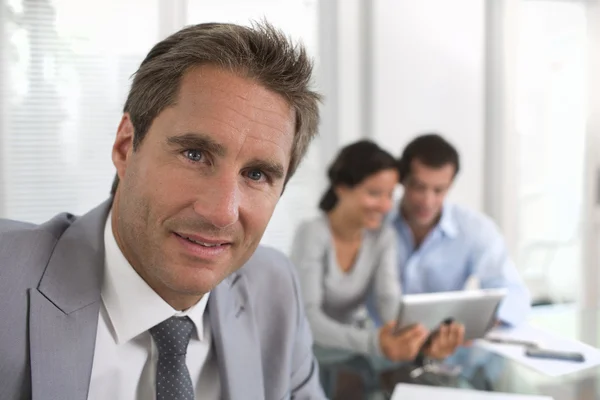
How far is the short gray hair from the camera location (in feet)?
2.89

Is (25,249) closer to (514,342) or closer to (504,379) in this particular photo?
(504,379)

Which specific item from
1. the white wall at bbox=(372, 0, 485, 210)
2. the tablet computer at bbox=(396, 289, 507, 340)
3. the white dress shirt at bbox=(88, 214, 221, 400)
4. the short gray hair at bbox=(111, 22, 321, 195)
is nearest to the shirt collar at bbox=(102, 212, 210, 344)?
the white dress shirt at bbox=(88, 214, 221, 400)

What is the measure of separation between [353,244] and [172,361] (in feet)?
3.81

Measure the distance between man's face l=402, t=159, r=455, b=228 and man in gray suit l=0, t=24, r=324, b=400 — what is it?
1.14 m

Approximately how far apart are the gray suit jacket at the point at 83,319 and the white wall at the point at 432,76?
2.10m

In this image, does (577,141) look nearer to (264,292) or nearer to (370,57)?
(370,57)

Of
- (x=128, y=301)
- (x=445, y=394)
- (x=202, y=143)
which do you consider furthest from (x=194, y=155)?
(x=445, y=394)

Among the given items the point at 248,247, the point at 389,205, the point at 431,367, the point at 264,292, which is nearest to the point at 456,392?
the point at 431,367

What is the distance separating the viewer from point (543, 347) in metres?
1.62

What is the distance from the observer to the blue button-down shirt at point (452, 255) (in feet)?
7.21

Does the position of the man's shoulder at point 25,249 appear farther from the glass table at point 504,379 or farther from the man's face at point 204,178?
the glass table at point 504,379

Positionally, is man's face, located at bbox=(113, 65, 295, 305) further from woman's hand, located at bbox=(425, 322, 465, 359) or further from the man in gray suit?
woman's hand, located at bbox=(425, 322, 465, 359)

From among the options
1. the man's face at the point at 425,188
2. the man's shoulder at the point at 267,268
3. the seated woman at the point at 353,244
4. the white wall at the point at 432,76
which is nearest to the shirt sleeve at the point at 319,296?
the seated woman at the point at 353,244

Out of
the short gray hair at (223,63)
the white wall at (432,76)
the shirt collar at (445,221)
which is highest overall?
the white wall at (432,76)
